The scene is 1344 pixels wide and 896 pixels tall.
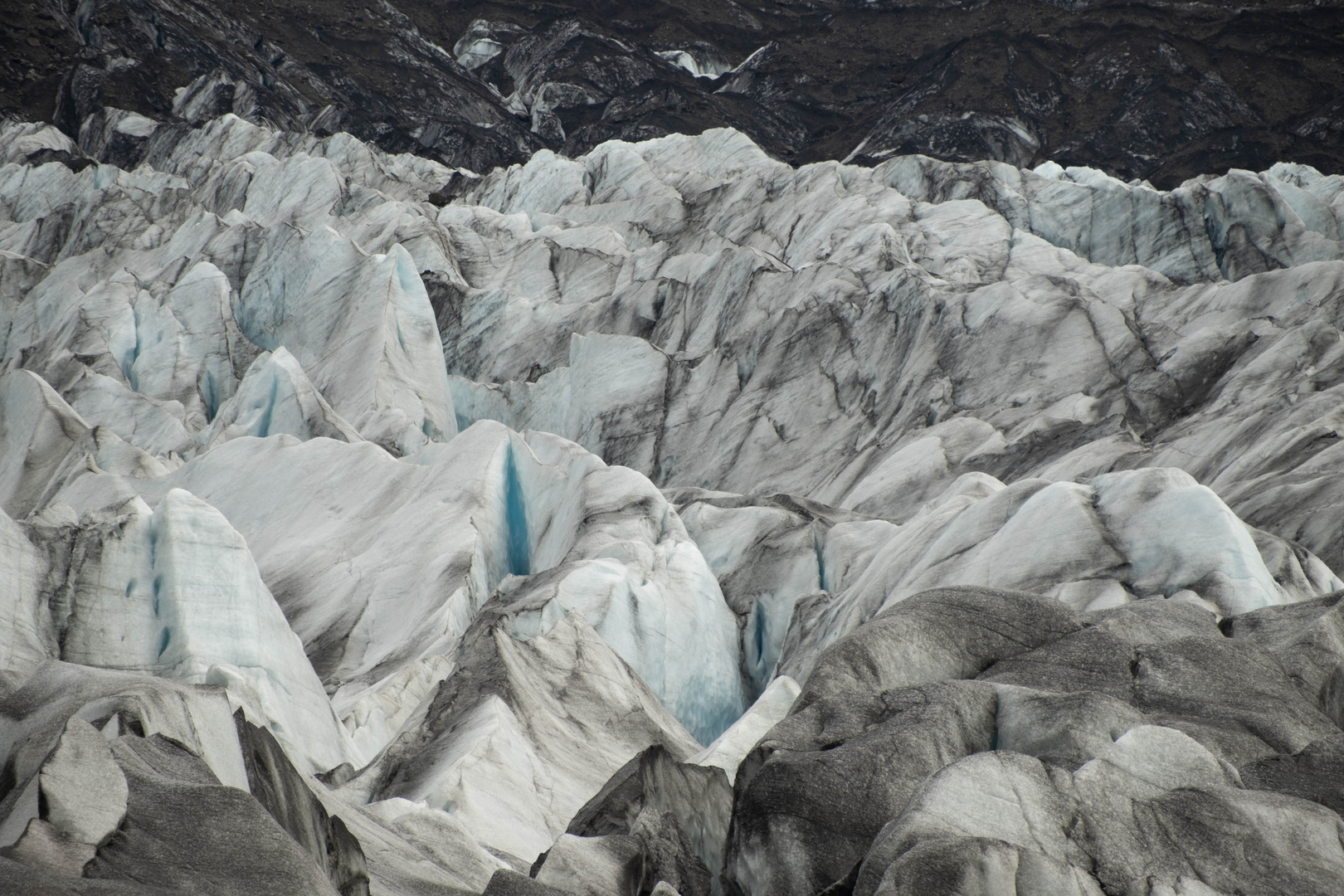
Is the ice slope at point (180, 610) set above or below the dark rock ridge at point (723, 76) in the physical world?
above

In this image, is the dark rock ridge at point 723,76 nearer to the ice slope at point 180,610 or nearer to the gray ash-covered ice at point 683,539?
the gray ash-covered ice at point 683,539

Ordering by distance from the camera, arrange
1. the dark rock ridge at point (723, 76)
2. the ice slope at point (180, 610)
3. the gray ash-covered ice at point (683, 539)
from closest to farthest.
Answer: the gray ash-covered ice at point (683, 539), the ice slope at point (180, 610), the dark rock ridge at point (723, 76)

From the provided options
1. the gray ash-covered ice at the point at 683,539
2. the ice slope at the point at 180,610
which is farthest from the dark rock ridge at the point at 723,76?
the ice slope at the point at 180,610

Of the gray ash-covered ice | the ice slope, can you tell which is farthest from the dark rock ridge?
the ice slope

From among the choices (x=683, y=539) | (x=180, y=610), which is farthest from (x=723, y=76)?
(x=180, y=610)

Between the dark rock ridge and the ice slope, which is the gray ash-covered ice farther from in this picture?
the dark rock ridge

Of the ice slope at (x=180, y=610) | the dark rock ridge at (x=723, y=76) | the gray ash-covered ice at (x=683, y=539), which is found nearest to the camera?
the gray ash-covered ice at (x=683, y=539)
